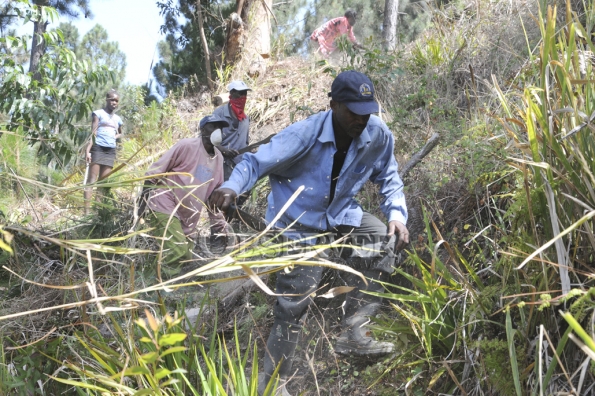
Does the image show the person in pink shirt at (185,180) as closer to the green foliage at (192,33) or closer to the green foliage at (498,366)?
the green foliage at (498,366)

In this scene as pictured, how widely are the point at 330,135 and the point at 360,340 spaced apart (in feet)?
4.13

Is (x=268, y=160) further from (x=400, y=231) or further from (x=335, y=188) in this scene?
(x=400, y=231)

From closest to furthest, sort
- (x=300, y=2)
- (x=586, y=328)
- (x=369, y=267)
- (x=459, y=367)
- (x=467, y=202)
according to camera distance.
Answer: (x=586, y=328) → (x=459, y=367) → (x=369, y=267) → (x=467, y=202) → (x=300, y=2)

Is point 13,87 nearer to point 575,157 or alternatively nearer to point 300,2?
point 575,157

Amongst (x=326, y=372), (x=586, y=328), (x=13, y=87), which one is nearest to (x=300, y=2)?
(x=13, y=87)

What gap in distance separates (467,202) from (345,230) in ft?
4.31

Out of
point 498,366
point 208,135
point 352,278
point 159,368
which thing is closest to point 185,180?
point 208,135

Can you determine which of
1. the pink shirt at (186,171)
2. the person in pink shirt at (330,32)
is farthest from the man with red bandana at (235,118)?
the person in pink shirt at (330,32)

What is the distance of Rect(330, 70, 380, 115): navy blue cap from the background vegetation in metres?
0.64

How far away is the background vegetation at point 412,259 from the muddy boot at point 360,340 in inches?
3.9

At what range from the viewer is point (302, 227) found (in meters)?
4.02

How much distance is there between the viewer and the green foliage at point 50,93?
5027 millimetres

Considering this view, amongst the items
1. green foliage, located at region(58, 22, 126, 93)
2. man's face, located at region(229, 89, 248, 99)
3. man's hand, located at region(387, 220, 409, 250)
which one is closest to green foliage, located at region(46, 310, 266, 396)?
man's hand, located at region(387, 220, 409, 250)

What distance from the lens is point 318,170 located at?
398cm
